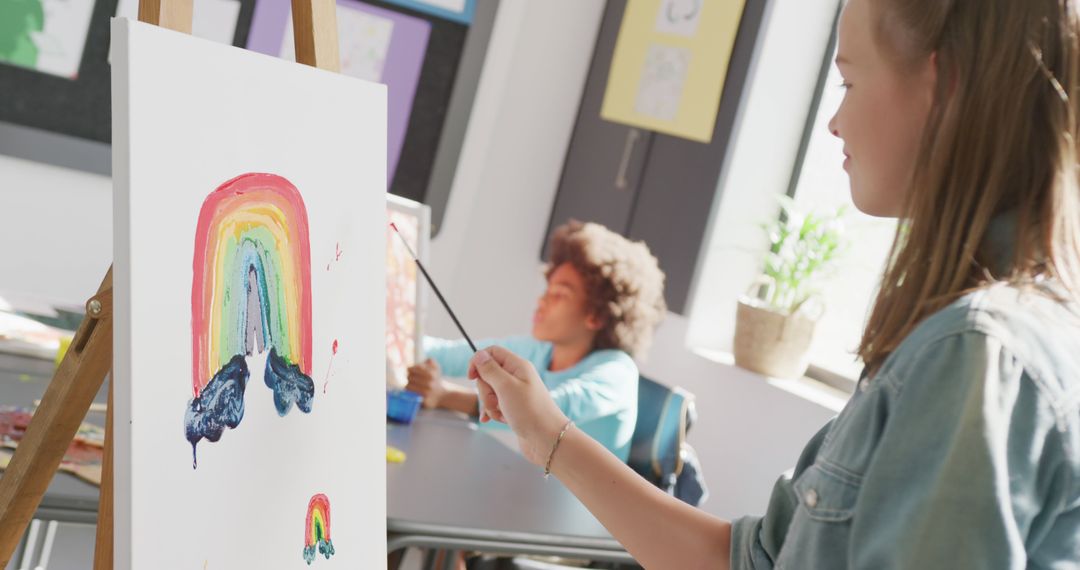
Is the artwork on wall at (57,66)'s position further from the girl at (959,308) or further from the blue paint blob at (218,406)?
the girl at (959,308)

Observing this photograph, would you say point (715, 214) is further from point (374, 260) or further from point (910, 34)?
point (910, 34)

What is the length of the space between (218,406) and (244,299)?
12 centimetres

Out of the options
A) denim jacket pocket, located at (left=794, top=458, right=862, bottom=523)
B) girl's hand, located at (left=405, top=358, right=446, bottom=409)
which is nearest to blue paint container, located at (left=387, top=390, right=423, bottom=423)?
girl's hand, located at (left=405, top=358, right=446, bottom=409)

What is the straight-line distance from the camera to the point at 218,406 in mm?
1173

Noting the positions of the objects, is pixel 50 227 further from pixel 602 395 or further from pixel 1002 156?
pixel 1002 156

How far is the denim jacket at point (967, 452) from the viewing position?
0.78 m

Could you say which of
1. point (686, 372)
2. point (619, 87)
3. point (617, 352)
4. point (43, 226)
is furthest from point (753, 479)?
point (43, 226)

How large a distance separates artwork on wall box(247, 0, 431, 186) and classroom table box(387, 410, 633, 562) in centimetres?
184

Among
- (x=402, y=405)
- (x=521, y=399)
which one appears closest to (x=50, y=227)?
(x=402, y=405)

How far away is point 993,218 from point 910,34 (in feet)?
0.52

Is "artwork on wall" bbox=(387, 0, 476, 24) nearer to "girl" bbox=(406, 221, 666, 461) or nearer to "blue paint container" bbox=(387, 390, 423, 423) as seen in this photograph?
"girl" bbox=(406, 221, 666, 461)

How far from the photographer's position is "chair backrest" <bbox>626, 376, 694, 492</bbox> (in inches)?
94.0

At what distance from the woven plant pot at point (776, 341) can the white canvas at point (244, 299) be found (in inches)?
75.7

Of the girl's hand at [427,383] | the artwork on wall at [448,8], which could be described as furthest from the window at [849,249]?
the artwork on wall at [448,8]
